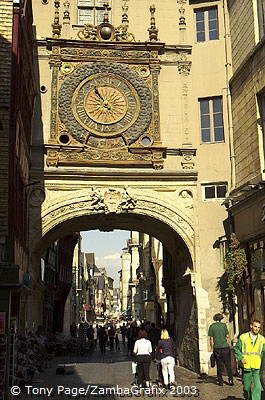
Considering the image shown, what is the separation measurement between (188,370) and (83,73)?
34.0ft

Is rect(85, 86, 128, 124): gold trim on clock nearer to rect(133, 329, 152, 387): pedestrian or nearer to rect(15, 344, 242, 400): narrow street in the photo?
rect(133, 329, 152, 387): pedestrian

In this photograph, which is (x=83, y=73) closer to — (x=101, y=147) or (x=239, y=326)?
(x=101, y=147)

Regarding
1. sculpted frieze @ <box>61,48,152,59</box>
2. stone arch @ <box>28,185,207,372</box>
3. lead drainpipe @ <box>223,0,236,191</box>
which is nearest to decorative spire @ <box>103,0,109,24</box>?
sculpted frieze @ <box>61,48,152,59</box>

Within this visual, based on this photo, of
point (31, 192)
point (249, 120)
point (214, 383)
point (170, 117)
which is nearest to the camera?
point (214, 383)

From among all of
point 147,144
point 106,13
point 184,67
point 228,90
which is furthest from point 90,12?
point 228,90

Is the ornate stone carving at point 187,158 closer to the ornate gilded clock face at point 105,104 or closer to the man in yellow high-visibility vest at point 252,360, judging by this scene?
the ornate gilded clock face at point 105,104

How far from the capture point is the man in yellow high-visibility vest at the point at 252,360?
27.6 feet

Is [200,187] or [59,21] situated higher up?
[59,21]

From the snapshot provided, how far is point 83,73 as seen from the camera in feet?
57.8

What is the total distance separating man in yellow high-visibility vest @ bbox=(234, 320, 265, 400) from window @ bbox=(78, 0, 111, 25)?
13.7 meters

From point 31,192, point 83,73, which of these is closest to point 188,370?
point 31,192

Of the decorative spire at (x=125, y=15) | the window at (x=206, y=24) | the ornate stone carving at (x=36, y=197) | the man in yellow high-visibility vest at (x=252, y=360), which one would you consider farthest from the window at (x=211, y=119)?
the man in yellow high-visibility vest at (x=252, y=360)

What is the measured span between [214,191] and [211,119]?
2.50 metres

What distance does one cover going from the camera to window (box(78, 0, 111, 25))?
18.7 m
